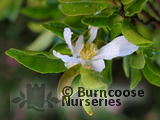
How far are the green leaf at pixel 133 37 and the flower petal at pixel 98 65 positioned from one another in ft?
0.31

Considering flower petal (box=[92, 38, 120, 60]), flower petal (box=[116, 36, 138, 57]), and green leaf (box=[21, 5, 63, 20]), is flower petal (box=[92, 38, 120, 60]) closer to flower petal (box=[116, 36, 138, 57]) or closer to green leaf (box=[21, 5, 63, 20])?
flower petal (box=[116, 36, 138, 57])

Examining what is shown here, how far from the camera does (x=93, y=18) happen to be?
52 centimetres

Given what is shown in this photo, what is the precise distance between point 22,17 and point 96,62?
1362mm

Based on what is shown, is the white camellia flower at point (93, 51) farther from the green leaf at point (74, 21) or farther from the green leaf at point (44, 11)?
the green leaf at point (44, 11)

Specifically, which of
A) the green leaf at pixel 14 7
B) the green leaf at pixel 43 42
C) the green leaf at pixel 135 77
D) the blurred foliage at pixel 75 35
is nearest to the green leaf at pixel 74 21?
the blurred foliage at pixel 75 35

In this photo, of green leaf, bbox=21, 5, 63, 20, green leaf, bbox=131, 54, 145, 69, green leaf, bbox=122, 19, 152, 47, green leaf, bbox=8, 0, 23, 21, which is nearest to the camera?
green leaf, bbox=122, 19, 152, 47

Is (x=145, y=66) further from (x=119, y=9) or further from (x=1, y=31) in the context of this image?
(x=1, y=31)

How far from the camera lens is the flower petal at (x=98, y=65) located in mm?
494

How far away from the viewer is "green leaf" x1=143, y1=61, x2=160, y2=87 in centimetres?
54

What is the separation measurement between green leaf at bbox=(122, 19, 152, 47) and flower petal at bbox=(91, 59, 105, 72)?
0.09 meters

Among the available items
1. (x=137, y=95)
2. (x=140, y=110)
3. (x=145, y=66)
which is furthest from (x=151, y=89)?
(x=145, y=66)

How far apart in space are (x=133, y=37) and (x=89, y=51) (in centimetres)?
14

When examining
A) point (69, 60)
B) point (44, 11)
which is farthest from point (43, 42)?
point (69, 60)

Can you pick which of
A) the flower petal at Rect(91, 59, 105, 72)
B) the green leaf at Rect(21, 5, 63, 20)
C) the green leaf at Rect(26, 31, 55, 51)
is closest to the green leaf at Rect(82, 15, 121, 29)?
the flower petal at Rect(91, 59, 105, 72)
